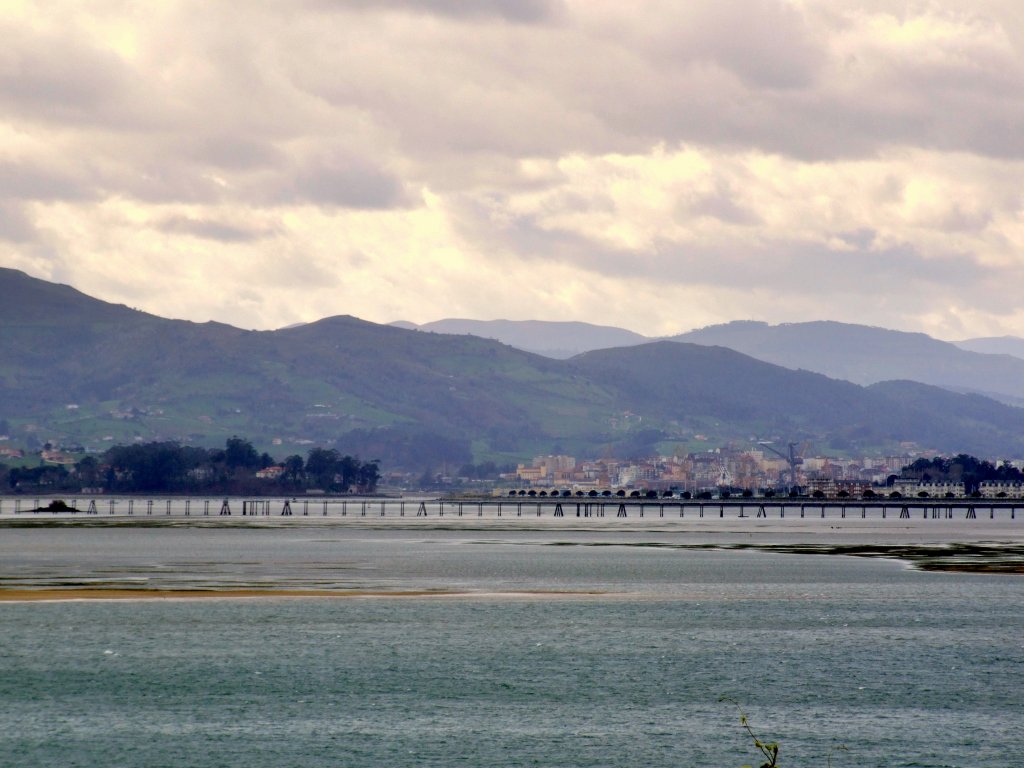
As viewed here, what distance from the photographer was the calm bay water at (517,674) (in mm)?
A: 36688

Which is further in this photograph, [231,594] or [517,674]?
[231,594]

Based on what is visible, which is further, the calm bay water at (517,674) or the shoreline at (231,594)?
the shoreline at (231,594)

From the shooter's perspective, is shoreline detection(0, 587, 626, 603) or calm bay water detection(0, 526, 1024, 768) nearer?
calm bay water detection(0, 526, 1024, 768)

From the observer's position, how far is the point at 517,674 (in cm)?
4822

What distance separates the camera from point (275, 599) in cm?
7100

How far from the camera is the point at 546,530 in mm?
191750

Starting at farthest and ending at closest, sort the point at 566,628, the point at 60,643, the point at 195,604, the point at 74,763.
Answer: the point at 195,604
the point at 566,628
the point at 60,643
the point at 74,763

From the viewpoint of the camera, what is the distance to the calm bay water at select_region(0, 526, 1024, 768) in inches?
1444

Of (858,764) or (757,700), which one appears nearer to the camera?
(858,764)

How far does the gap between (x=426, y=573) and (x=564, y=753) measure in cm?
5798

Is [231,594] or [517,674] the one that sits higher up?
[231,594]

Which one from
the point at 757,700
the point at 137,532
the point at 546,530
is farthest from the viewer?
the point at 546,530

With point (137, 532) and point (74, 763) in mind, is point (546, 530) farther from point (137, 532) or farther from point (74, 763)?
point (74, 763)

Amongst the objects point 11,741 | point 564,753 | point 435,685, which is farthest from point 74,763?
point 435,685
